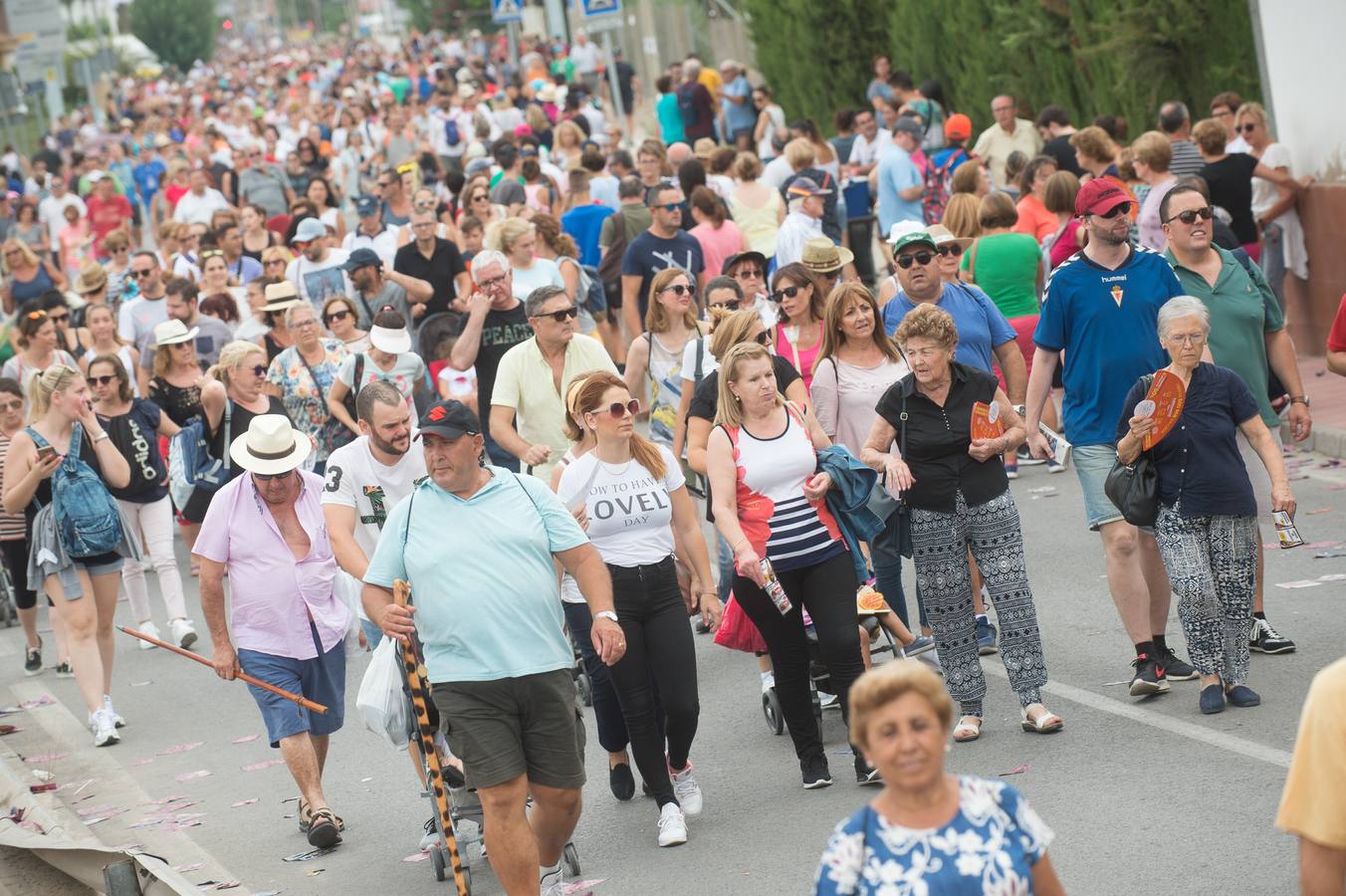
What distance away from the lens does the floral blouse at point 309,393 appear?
1201 centimetres

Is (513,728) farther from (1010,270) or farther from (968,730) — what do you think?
(1010,270)

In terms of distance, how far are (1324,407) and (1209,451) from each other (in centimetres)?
630

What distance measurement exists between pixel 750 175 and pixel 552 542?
10732 mm

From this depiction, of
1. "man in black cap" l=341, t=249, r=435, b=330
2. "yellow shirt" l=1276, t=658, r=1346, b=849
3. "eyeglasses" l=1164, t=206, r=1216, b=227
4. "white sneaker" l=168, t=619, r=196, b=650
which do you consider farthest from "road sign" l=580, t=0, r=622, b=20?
"yellow shirt" l=1276, t=658, r=1346, b=849

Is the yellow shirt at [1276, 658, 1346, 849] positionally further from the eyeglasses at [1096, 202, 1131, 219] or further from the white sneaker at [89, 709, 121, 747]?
the white sneaker at [89, 709, 121, 747]

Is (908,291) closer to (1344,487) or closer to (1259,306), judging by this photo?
(1259,306)

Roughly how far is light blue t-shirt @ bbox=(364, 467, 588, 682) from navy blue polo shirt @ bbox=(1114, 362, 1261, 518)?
276cm

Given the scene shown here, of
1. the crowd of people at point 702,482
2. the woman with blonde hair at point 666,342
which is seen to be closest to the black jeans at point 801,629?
the crowd of people at point 702,482

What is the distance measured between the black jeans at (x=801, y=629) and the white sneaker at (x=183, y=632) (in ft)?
18.3

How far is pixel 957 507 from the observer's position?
26.9 feet

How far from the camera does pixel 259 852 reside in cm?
855

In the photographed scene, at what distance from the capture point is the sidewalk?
42.3ft

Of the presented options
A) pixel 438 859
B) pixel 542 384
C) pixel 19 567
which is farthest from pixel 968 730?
pixel 19 567

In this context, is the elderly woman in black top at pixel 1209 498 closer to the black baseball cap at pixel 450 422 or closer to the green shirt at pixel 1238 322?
the green shirt at pixel 1238 322
